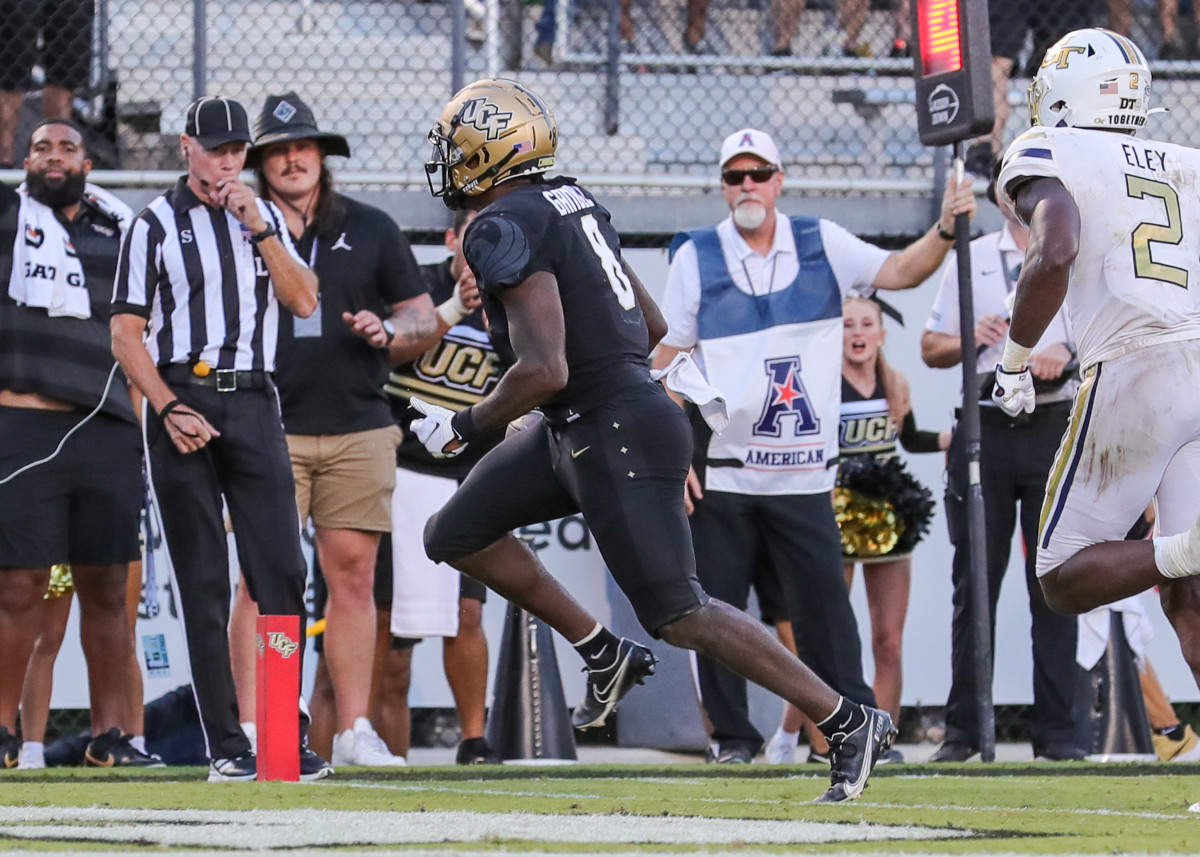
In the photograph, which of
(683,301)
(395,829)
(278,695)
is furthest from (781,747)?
(395,829)

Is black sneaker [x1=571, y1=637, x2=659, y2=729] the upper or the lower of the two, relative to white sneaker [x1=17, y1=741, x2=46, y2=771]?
upper

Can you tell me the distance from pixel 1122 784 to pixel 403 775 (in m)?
2.17

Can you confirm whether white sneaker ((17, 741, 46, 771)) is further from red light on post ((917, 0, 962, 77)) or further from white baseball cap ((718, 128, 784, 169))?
red light on post ((917, 0, 962, 77))

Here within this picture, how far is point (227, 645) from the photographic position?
5824mm

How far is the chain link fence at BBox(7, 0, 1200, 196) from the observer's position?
355 inches

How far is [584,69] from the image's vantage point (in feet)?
32.4

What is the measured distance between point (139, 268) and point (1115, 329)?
9.86ft

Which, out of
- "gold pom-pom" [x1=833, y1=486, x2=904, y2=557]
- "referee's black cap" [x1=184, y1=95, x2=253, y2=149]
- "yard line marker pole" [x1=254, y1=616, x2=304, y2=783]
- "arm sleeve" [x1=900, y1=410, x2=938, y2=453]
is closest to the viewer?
"yard line marker pole" [x1=254, y1=616, x2=304, y2=783]

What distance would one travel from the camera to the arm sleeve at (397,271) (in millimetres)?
6922

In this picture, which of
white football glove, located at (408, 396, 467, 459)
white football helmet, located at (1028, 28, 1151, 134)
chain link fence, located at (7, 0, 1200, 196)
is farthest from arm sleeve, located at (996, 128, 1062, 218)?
chain link fence, located at (7, 0, 1200, 196)

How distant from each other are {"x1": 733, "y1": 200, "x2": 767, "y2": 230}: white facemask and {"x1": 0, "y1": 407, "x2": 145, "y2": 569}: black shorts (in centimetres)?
237

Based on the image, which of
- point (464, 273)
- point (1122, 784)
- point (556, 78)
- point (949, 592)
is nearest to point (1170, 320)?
point (1122, 784)

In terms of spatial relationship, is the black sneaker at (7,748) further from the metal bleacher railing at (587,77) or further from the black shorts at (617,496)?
the metal bleacher railing at (587,77)

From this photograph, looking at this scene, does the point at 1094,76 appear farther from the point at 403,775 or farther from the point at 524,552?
the point at 403,775
